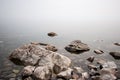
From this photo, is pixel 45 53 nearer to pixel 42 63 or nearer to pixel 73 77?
pixel 42 63

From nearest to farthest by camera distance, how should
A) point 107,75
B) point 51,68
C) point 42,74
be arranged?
point 42,74, point 107,75, point 51,68

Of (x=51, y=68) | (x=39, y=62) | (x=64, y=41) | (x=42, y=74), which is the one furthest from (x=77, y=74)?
Answer: (x=64, y=41)

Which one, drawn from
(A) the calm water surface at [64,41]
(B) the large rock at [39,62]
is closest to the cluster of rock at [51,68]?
(B) the large rock at [39,62]

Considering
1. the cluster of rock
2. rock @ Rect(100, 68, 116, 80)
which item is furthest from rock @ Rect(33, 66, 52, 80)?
rock @ Rect(100, 68, 116, 80)

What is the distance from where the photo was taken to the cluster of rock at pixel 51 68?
20.0m

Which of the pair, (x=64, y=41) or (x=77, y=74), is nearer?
(x=77, y=74)

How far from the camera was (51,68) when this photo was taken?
22453mm

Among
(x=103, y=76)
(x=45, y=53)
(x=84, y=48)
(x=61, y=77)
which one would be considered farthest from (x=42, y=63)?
(x=84, y=48)

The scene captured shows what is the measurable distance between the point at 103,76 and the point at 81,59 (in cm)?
1046

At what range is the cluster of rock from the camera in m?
20.0

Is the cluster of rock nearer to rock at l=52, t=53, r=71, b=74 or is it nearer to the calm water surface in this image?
rock at l=52, t=53, r=71, b=74

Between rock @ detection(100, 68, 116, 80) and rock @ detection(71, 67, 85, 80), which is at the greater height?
rock @ detection(100, 68, 116, 80)

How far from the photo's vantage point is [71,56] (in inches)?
1283

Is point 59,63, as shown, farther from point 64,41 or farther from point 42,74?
point 64,41
